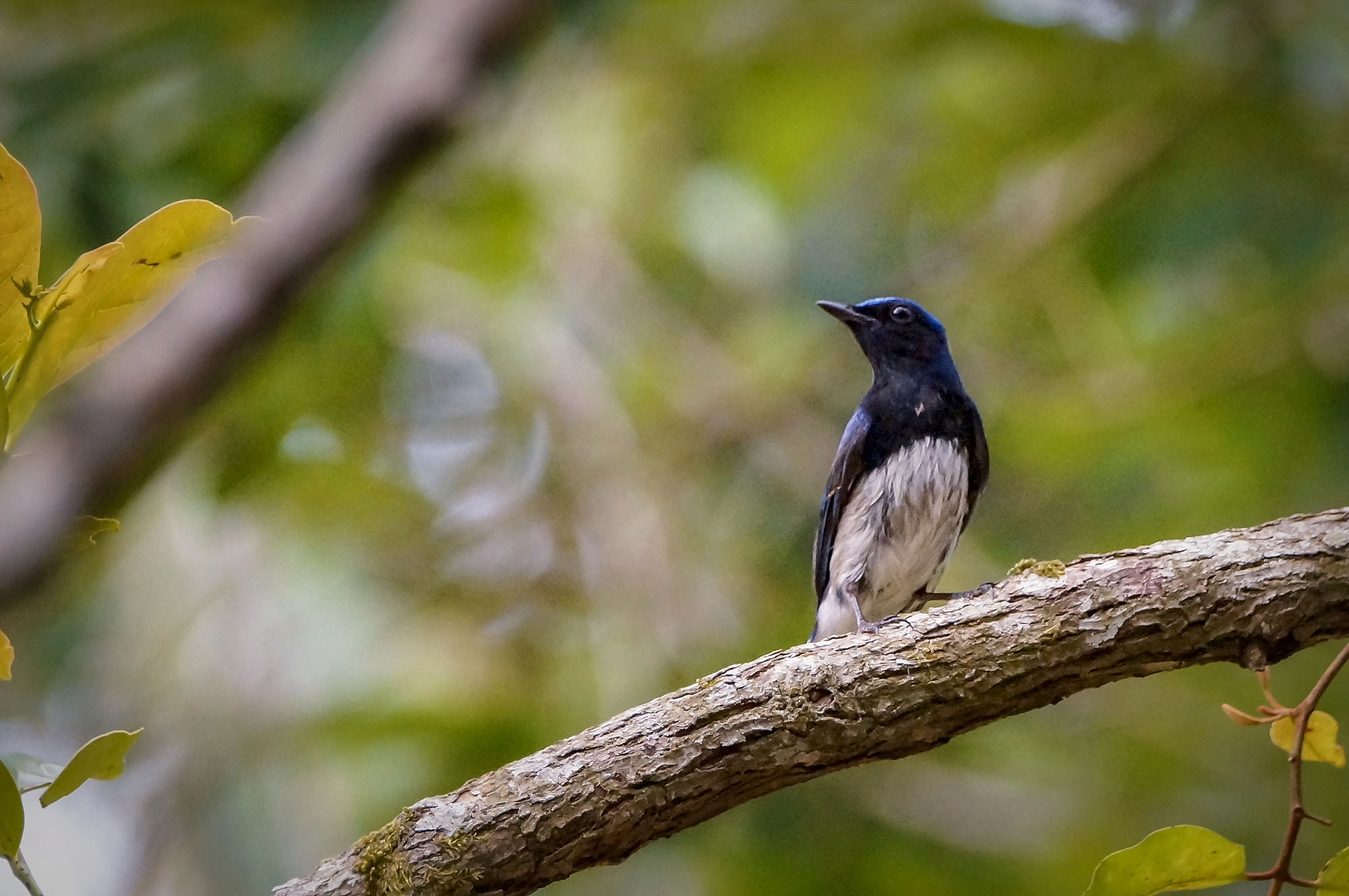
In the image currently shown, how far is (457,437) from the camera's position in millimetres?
5859

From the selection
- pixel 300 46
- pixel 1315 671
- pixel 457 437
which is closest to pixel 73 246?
pixel 300 46

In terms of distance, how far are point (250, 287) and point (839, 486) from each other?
9.10ft

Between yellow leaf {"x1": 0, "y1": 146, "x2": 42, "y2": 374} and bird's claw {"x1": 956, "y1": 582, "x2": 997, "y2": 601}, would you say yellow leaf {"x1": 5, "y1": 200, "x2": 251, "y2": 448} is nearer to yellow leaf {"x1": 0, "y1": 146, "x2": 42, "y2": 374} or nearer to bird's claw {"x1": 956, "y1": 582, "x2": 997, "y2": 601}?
yellow leaf {"x1": 0, "y1": 146, "x2": 42, "y2": 374}

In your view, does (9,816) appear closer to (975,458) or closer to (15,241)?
(15,241)

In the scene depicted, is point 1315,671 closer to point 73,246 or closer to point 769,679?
point 769,679

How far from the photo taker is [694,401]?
5855 millimetres

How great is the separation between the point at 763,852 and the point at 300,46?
3.58 metres

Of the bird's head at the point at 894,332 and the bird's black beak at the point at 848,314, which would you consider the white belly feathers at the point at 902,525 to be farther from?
the bird's black beak at the point at 848,314

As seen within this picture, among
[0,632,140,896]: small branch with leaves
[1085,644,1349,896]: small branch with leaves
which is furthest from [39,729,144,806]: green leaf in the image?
[1085,644,1349,896]: small branch with leaves

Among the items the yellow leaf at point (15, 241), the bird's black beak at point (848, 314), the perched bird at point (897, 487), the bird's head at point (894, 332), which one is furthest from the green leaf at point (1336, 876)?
the bird's black beak at point (848, 314)

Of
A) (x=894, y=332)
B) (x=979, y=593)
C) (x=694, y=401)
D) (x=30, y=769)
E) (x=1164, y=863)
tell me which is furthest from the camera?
(x=694, y=401)

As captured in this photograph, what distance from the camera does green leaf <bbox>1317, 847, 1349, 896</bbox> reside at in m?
1.92

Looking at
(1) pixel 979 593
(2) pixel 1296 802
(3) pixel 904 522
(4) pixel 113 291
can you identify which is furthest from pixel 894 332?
(4) pixel 113 291

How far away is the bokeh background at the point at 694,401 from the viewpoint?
468cm
